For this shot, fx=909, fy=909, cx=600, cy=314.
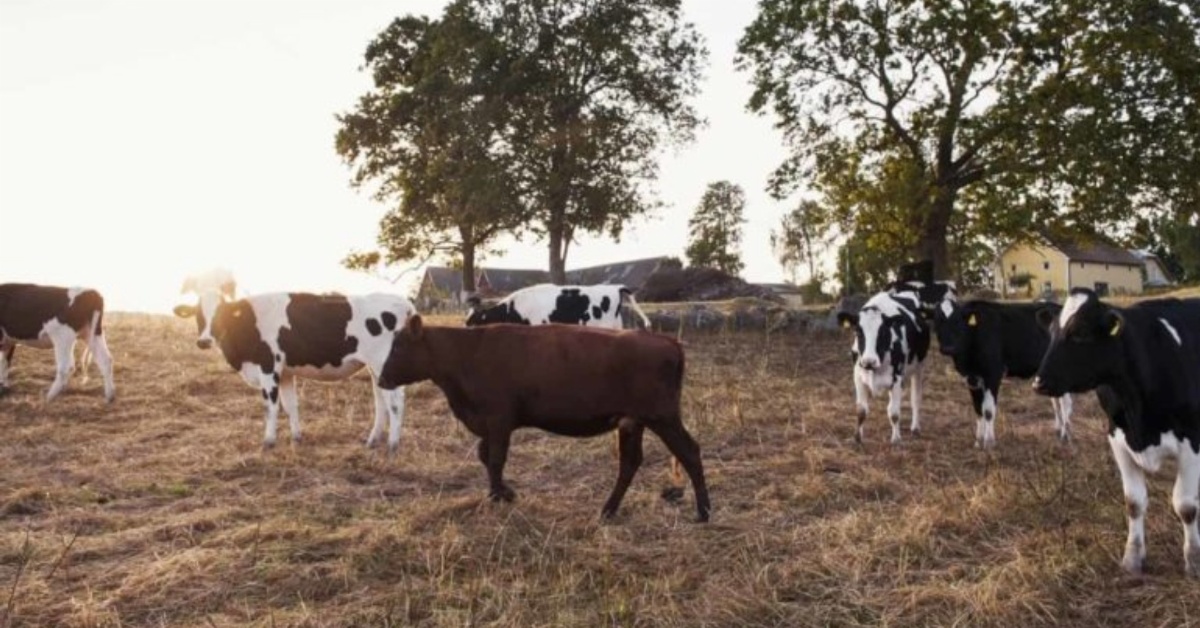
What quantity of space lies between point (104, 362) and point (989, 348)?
1350 cm

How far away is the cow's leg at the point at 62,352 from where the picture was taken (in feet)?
48.0

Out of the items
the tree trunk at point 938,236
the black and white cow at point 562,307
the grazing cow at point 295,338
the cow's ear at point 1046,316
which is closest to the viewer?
the cow's ear at point 1046,316

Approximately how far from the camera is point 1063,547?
19.5ft

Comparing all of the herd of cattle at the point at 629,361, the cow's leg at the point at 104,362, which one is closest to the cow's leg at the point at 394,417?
the herd of cattle at the point at 629,361

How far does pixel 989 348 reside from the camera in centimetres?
1139

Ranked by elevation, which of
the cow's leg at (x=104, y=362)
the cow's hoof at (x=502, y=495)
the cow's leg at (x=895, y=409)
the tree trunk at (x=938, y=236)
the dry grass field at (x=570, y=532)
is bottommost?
the dry grass field at (x=570, y=532)

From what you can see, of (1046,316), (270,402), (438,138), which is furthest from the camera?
(438,138)

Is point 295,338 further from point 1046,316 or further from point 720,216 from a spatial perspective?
point 720,216

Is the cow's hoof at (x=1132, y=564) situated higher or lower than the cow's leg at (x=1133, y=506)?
lower

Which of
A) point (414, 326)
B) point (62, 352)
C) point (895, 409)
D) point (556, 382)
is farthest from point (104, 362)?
point (895, 409)

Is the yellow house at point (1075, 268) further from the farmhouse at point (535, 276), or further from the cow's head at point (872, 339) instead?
the cow's head at point (872, 339)

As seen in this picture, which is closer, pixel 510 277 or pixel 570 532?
pixel 570 532

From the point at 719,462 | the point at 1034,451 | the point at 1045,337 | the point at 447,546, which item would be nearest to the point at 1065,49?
the point at 1045,337

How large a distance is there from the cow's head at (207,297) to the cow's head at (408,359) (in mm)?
4817
